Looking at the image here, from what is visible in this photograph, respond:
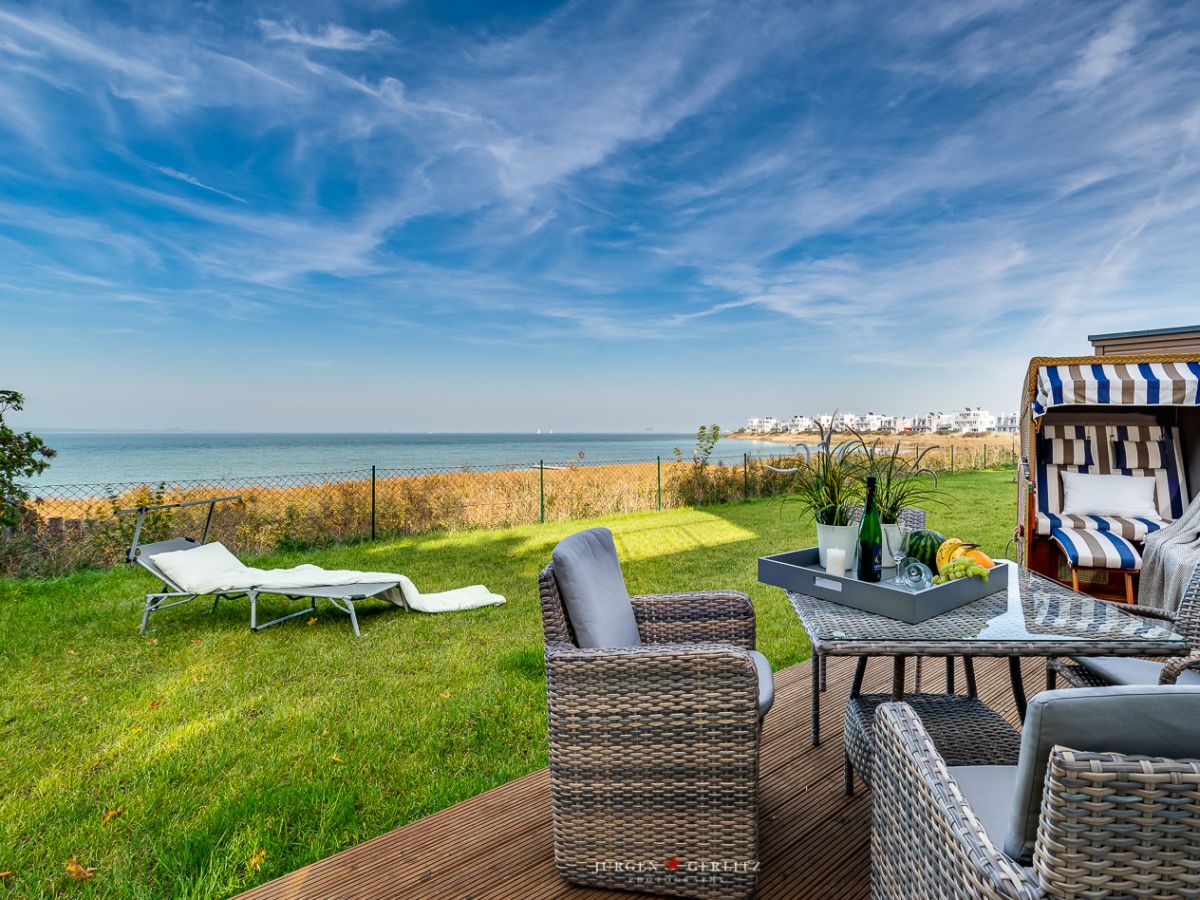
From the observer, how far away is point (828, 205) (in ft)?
39.8

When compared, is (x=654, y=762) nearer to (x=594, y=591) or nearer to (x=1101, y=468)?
(x=594, y=591)

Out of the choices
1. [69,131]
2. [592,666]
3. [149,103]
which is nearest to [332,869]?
[592,666]

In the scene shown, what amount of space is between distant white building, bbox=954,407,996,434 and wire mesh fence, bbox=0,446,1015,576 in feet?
23.1

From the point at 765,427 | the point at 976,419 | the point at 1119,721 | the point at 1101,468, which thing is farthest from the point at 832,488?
the point at 976,419

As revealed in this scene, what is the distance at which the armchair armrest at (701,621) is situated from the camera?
2186 millimetres

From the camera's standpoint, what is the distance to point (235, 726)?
2850 millimetres

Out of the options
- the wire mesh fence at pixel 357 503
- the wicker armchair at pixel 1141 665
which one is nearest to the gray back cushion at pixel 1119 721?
the wicker armchair at pixel 1141 665

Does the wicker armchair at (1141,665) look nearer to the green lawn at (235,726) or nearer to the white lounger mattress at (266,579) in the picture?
the green lawn at (235,726)

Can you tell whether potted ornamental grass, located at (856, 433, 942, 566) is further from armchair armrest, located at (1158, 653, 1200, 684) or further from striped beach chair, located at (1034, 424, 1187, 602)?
striped beach chair, located at (1034, 424, 1187, 602)

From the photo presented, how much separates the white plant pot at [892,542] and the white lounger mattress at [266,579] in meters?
3.35

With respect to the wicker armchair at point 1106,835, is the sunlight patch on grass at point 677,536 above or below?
below

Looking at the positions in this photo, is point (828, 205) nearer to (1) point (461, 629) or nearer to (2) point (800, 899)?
(1) point (461, 629)

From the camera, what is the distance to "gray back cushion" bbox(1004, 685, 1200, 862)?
0.73 meters

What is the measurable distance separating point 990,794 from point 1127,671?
1.21m
